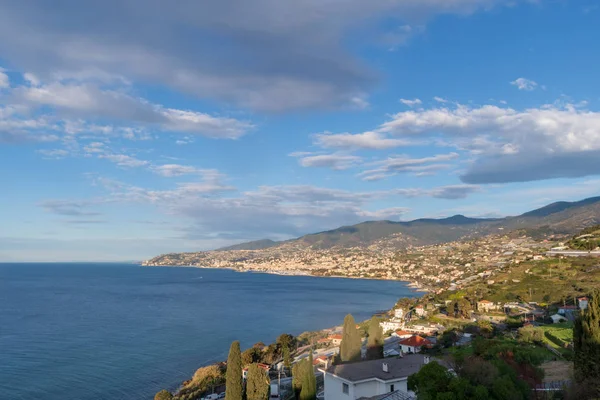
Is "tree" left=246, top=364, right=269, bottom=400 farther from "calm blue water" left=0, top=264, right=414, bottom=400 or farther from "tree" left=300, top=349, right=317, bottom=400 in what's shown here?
"calm blue water" left=0, top=264, right=414, bottom=400

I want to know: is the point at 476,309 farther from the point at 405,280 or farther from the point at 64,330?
the point at 405,280

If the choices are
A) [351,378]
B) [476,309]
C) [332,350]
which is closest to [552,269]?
[476,309]

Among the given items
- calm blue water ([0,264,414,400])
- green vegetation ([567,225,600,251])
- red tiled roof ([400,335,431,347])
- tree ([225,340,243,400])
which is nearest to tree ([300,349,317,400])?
tree ([225,340,243,400])

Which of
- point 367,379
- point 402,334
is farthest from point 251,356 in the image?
point 367,379

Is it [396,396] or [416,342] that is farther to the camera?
[416,342]

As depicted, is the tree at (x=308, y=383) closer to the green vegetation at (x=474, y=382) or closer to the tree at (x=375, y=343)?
the tree at (x=375, y=343)

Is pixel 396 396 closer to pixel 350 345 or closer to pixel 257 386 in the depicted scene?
pixel 257 386

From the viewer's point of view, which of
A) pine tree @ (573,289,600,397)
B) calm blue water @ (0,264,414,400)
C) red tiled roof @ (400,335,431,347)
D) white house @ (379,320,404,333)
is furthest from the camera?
white house @ (379,320,404,333)
